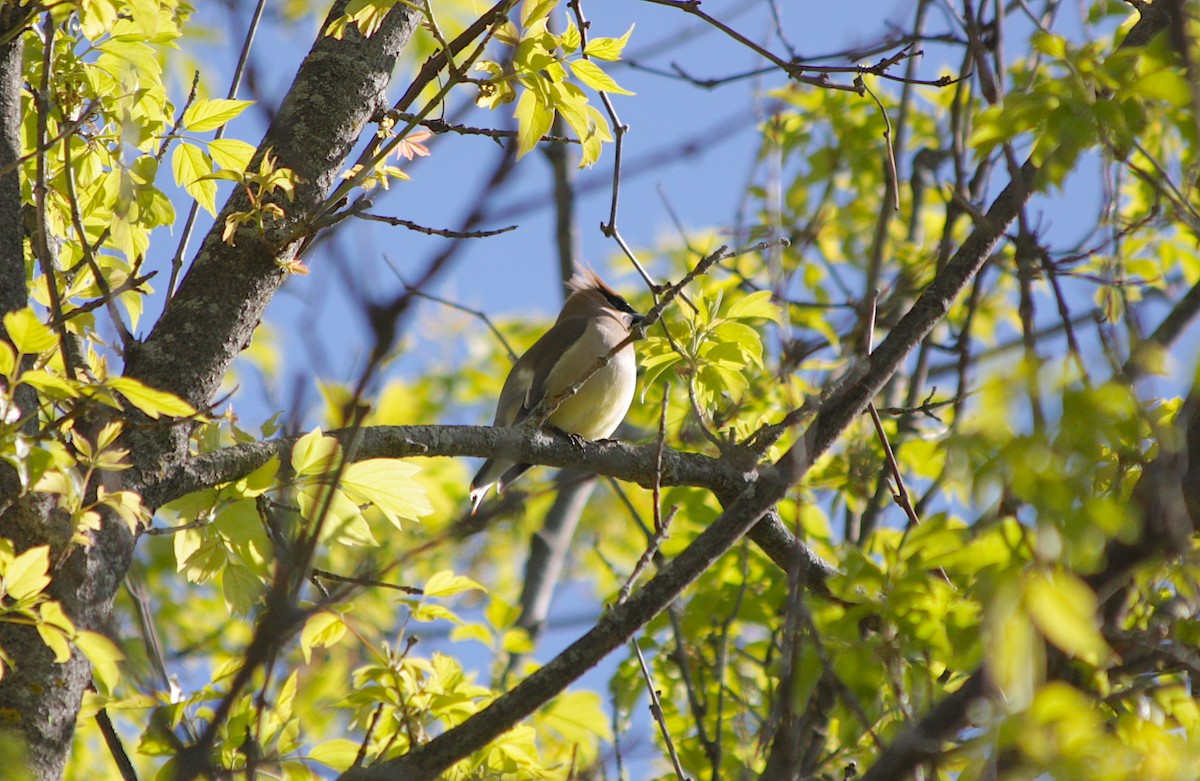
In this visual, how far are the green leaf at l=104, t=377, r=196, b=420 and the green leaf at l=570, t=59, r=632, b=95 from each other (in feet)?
3.77

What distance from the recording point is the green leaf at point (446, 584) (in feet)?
10.5

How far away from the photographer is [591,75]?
2.77 metres

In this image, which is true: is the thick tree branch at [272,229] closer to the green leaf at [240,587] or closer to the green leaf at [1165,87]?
the green leaf at [240,587]

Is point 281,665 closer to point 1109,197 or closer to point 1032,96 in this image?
point 1109,197

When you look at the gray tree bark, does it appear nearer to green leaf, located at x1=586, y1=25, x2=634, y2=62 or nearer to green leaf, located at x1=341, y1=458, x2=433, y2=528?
green leaf, located at x1=341, y1=458, x2=433, y2=528

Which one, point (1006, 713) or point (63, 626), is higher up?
point (63, 626)

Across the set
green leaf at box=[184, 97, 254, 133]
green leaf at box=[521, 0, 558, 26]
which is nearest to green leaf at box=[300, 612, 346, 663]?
green leaf at box=[184, 97, 254, 133]

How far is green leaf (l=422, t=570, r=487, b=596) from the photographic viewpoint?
321 centimetres

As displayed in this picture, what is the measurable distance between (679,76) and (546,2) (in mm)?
2428

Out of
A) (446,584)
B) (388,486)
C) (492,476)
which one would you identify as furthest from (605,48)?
(492,476)

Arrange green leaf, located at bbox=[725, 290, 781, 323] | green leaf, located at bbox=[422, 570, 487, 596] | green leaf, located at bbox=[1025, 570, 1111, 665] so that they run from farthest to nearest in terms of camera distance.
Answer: green leaf, located at bbox=[725, 290, 781, 323], green leaf, located at bbox=[422, 570, 487, 596], green leaf, located at bbox=[1025, 570, 1111, 665]

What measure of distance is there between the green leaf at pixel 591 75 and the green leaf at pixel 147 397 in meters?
1.15

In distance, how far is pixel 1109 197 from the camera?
3.11m

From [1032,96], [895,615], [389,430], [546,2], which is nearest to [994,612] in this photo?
[895,615]
